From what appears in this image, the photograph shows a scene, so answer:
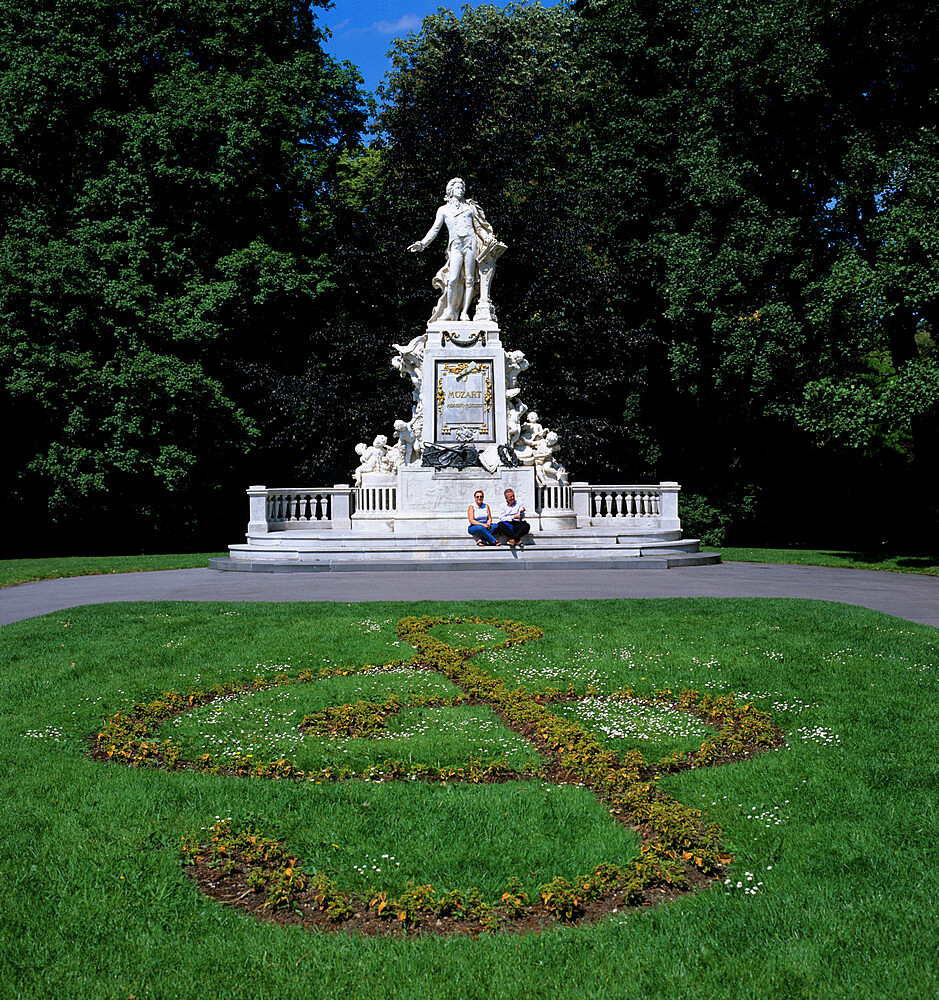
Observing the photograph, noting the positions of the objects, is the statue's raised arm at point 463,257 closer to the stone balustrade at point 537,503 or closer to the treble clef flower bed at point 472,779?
the stone balustrade at point 537,503

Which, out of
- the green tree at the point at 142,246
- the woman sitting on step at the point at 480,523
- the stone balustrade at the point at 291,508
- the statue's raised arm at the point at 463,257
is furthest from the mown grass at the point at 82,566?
the statue's raised arm at the point at 463,257

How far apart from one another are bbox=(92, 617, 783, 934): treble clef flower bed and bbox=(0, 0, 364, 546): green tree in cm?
1861

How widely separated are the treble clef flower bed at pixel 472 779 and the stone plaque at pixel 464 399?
12704 mm

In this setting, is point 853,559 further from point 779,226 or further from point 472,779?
point 472,779

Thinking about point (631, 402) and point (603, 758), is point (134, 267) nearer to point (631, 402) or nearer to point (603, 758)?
point (631, 402)

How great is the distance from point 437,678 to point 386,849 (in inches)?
136

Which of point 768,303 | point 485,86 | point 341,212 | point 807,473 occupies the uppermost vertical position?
point 485,86

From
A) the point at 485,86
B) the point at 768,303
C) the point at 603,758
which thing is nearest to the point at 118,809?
the point at 603,758

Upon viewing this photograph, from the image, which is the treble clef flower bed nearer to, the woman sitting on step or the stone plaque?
the woman sitting on step

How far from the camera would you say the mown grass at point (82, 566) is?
684 inches

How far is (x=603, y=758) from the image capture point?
17.5ft

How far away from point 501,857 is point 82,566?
17939 millimetres

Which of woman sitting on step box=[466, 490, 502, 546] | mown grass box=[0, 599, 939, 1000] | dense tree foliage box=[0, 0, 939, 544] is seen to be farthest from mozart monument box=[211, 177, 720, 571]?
mown grass box=[0, 599, 939, 1000]

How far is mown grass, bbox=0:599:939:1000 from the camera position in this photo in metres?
3.20
